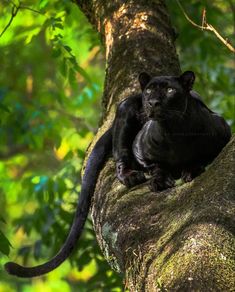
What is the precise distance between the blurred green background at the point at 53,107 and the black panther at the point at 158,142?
641mm

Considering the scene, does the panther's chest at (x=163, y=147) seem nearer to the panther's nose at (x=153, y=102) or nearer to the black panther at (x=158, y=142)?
the black panther at (x=158, y=142)

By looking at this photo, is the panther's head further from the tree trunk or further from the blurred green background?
the blurred green background

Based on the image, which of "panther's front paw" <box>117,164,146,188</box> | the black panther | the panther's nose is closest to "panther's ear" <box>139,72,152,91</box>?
the black panther

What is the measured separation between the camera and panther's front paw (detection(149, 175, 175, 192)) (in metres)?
3.21

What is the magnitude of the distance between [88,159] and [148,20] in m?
1.23

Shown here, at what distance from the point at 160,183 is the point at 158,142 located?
21.3 inches

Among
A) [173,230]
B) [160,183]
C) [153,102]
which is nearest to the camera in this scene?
[173,230]

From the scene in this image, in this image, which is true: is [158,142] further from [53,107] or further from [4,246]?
[53,107]

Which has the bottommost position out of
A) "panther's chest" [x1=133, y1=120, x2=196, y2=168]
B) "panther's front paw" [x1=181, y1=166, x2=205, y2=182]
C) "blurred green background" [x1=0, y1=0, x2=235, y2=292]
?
"blurred green background" [x1=0, y1=0, x2=235, y2=292]

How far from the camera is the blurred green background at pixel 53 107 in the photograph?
5.99m

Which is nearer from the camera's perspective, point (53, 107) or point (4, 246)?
point (4, 246)

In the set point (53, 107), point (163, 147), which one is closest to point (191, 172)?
point (163, 147)

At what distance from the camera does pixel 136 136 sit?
4.23 meters

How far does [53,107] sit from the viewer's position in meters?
8.64
